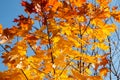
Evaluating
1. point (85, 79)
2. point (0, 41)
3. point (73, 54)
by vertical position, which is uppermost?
point (0, 41)

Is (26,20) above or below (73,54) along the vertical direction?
above

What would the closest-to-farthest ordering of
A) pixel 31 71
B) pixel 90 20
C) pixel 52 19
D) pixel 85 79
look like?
1. pixel 85 79
2. pixel 31 71
3. pixel 52 19
4. pixel 90 20

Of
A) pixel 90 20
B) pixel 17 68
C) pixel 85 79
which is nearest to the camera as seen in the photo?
pixel 85 79

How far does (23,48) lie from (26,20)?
0.69 meters

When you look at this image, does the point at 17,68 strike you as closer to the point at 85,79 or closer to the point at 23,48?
the point at 23,48

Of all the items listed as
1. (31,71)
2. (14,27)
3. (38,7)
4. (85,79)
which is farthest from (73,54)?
(14,27)

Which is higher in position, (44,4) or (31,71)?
(44,4)

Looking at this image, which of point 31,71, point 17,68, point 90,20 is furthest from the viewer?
point 90,20

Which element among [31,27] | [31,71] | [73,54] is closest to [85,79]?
[73,54]

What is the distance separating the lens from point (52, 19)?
399 cm

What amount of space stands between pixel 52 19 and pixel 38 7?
0.36 metres

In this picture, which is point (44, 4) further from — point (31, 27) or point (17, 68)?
point (17, 68)

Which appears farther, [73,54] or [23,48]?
[23,48]

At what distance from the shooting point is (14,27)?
4004 mm
